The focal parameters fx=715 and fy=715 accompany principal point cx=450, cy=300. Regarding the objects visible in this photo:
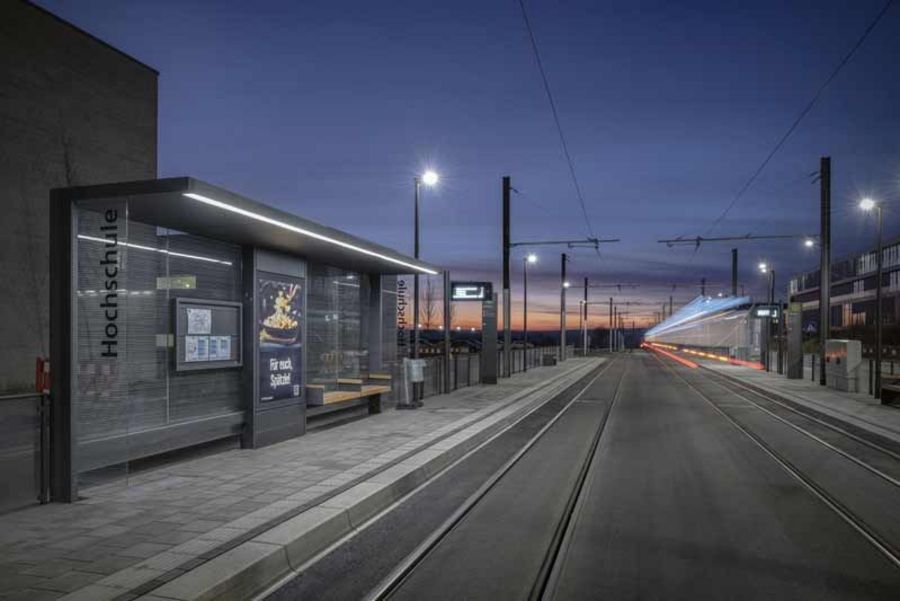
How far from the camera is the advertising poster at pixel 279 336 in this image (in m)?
11.2

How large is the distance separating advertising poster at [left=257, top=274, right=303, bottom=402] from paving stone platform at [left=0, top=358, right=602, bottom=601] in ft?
3.07

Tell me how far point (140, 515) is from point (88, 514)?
538mm

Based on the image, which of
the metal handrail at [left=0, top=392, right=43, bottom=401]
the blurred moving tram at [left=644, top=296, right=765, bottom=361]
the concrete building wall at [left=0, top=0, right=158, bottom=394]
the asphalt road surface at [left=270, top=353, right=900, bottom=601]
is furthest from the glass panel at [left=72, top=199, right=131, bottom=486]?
the blurred moving tram at [left=644, top=296, right=765, bottom=361]

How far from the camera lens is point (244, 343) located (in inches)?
432

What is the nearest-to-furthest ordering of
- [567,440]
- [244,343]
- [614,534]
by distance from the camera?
[614,534] → [244,343] → [567,440]

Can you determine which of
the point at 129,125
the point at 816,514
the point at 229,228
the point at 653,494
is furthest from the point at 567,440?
the point at 129,125

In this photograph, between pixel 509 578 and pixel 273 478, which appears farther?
pixel 273 478

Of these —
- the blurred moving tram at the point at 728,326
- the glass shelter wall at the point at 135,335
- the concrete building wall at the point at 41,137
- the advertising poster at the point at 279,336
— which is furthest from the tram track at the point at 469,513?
the blurred moving tram at the point at 728,326

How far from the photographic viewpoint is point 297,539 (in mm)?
6105

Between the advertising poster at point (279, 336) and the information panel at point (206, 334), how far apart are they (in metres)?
0.45

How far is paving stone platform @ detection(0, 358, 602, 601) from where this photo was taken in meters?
5.09

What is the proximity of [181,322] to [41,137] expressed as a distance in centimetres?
2321

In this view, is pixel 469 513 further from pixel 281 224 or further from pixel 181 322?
pixel 181 322

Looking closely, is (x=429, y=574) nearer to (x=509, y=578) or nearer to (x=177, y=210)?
(x=509, y=578)
